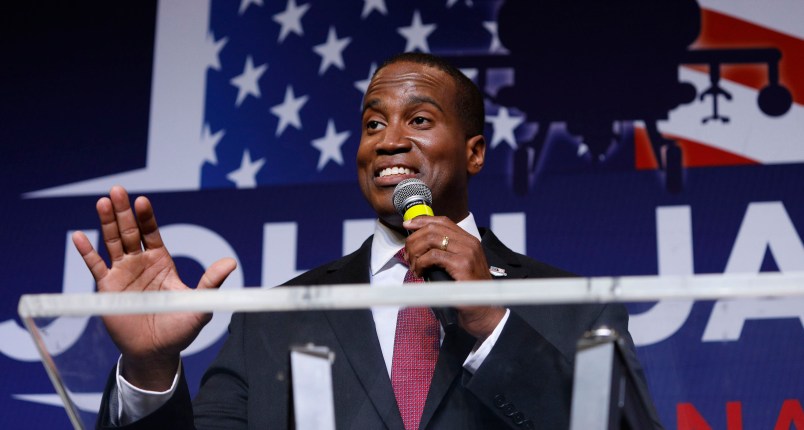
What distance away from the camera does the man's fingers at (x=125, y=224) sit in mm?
1527

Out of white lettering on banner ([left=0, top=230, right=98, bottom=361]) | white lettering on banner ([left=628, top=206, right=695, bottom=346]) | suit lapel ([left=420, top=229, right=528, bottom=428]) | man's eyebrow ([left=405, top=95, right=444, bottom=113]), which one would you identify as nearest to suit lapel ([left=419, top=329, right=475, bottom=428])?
suit lapel ([left=420, top=229, right=528, bottom=428])

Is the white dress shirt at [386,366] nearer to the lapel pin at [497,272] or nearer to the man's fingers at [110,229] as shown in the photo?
the man's fingers at [110,229]

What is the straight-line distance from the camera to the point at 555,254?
8.87 ft

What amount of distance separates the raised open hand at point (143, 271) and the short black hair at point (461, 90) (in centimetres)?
86

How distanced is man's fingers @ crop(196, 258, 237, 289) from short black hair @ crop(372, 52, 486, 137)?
857mm

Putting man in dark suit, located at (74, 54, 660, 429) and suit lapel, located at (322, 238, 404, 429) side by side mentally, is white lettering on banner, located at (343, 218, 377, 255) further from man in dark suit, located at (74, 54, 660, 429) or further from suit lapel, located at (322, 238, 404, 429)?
suit lapel, located at (322, 238, 404, 429)

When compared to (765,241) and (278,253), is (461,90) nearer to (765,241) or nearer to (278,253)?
(278,253)

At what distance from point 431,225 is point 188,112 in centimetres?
158

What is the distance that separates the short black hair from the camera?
2.28m

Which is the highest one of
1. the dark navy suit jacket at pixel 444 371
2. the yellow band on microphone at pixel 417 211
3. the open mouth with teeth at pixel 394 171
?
the open mouth with teeth at pixel 394 171

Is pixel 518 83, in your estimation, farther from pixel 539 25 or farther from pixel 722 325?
pixel 722 325

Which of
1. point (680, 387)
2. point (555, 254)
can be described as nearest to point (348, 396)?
point (680, 387)

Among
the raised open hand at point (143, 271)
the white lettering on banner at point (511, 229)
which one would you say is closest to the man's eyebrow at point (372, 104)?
the white lettering on banner at point (511, 229)

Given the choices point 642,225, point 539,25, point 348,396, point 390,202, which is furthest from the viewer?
point 539,25
